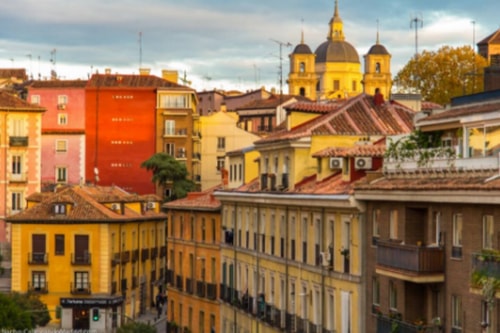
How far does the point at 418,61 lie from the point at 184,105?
27766 millimetres

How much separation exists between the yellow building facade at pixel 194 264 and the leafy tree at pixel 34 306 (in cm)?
834

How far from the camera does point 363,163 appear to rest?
56750 mm

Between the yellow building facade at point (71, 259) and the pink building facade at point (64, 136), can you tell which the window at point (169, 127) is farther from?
the yellow building facade at point (71, 259)

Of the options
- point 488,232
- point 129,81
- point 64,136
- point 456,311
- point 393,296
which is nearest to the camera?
point 488,232

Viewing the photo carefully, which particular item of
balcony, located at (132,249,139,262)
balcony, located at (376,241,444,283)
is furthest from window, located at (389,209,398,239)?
balcony, located at (132,249,139,262)

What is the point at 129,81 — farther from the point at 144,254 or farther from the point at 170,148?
the point at 144,254

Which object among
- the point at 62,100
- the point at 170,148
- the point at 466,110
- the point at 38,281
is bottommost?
the point at 38,281

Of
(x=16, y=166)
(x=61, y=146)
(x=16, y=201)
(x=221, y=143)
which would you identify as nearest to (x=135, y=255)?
(x=16, y=201)

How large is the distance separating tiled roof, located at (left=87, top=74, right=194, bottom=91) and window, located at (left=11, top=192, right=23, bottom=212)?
726 inches

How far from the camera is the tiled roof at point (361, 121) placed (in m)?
66.8

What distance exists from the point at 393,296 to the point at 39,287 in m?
58.7

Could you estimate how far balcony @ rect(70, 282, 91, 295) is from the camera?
10662 centimetres

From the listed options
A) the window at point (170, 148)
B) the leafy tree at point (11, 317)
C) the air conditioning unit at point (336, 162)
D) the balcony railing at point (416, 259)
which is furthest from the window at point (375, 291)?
the window at point (170, 148)

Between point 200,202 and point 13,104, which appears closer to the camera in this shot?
point 200,202
